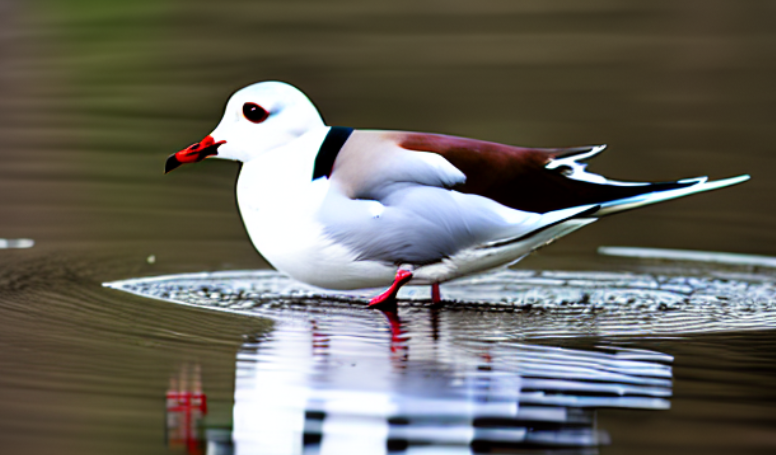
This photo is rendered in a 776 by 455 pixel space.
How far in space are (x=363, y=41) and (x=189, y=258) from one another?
10327 millimetres

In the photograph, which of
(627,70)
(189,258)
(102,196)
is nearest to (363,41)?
(627,70)

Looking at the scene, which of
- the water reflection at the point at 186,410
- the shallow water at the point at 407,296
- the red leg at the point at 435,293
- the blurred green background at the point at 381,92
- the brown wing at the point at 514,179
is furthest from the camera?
the blurred green background at the point at 381,92

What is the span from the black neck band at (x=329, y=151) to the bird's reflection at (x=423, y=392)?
0.69 metres

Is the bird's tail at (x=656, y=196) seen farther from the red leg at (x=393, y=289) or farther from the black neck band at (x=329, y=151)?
the black neck band at (x=329, y=151)

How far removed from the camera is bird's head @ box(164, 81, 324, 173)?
6012 millimetres

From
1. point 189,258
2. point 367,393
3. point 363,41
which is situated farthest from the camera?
point 363,41

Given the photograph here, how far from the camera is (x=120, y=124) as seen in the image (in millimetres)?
11727

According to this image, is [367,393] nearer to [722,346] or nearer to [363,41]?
[722,346]

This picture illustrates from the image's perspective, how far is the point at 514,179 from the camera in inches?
238

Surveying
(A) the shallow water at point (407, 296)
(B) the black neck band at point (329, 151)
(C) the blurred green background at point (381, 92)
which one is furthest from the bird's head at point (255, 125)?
(C) the blurred green background at point (381, 92)

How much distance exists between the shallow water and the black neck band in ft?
2.02

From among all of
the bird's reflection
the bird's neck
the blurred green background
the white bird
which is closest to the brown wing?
the white bird

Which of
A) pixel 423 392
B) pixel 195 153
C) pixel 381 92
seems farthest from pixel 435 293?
pixel 381 92

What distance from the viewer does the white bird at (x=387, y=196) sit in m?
5.80
